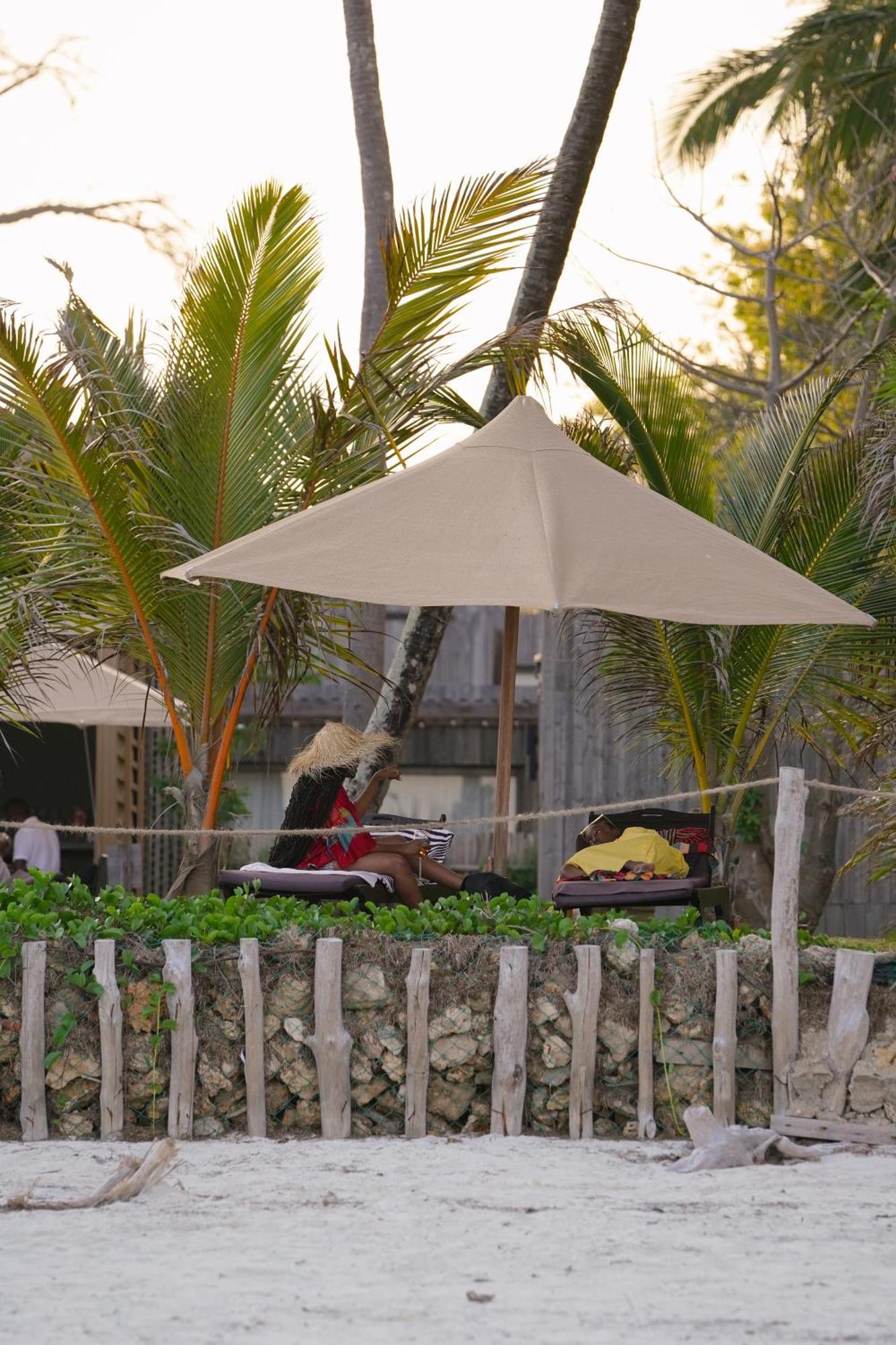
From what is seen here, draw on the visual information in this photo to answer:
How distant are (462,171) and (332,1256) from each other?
5.29 meters

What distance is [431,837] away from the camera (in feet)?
25.2

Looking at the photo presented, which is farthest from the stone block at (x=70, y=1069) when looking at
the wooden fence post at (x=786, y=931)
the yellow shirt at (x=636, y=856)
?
the yellow shirt at (x=636, y=856)

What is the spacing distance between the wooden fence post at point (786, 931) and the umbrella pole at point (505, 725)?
184 centimetres

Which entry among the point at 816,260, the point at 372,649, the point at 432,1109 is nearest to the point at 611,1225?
the point at 432,1109

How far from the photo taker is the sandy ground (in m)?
3.16

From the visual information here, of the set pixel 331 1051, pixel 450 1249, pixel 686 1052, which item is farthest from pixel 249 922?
pixel 450 1249

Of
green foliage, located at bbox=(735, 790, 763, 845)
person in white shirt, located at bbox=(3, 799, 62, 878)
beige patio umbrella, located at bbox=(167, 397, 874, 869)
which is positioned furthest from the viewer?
green foliage, located at bbox=(735, 790, 763, 845)

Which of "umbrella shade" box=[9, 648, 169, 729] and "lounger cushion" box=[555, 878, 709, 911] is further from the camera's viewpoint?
"umbrella shade" box=[9, 648, 169, 729]

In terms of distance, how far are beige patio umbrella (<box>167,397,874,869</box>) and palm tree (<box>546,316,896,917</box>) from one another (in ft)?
5.38

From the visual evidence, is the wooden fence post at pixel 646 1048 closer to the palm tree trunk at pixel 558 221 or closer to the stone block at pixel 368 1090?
the stone block at pixel 368 1090

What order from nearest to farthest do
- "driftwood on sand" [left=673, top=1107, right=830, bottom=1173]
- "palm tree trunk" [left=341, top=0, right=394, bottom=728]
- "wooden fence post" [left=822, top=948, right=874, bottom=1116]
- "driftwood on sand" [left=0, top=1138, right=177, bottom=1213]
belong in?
1. "driftwood on sand" [left=0, top=1138, right=177, bottom=1213]
2. "driftwood on sand" [left=673, top=1107, right=830, bottom=1173]
3. "wooden fence post" [left=822, top=948, right=874, bottom=1116]
4. "palm tree trunk" [left=341, top=0, right=394, bottom=728]

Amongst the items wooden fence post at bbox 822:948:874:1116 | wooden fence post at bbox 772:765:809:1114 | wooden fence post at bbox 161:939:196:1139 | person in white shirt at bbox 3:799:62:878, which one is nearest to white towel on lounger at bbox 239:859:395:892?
wooden fence post at bbox 161:939:196:1139

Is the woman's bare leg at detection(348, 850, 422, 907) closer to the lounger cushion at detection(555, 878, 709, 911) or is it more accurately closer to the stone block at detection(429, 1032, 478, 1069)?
the lounger cushion at detection(555, 878, 709, 911)

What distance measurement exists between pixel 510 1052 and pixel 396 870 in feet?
5.96
